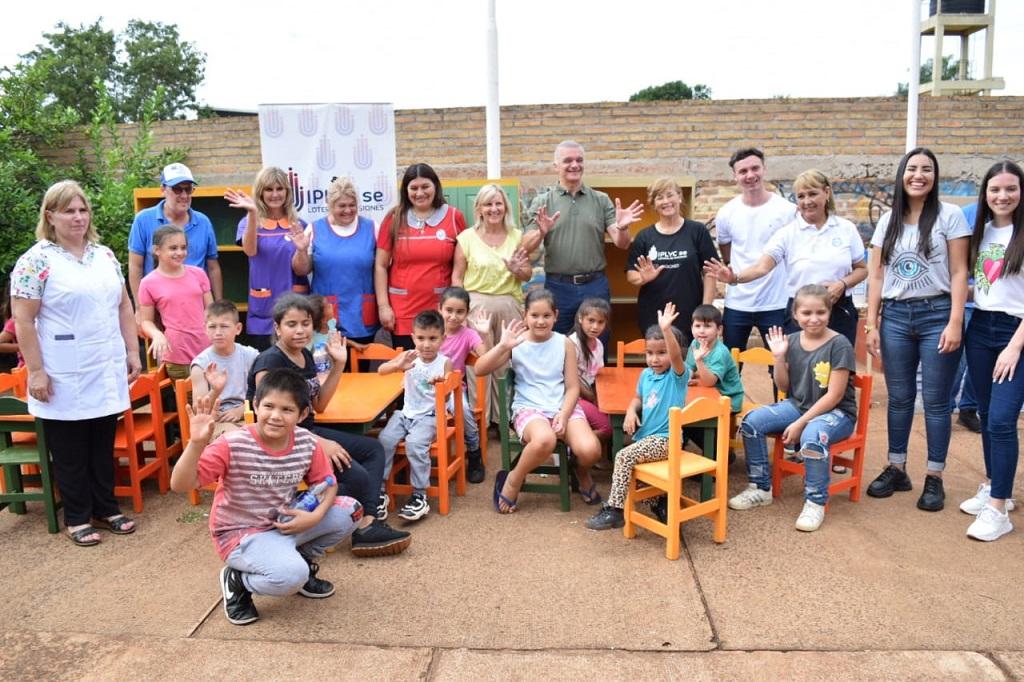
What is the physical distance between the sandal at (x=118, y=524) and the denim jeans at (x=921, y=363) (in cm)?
434

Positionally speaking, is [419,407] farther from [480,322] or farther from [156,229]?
[156,229]

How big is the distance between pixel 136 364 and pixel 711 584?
3.33m

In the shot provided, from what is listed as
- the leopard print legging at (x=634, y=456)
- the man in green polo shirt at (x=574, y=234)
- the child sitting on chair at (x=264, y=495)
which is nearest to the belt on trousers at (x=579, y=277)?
the man in green polo shirt at (x=574, y=234)

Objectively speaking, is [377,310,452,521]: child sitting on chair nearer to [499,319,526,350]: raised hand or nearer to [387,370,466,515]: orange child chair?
[387,370,466,515]: orange child chair

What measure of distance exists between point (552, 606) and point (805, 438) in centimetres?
179

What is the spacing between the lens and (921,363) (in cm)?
448

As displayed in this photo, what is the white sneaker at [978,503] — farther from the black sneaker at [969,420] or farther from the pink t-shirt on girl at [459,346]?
the pink t-shirt on girl at [459,346]

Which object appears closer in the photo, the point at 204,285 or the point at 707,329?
the point at 707,329

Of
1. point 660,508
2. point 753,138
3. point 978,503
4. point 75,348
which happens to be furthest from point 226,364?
point 753,138

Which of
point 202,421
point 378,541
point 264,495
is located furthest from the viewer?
point 378,541

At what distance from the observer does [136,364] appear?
450 cm

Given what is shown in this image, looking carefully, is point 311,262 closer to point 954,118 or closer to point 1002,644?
point 1002,644

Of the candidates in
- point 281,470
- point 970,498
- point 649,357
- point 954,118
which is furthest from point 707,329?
point 954,118

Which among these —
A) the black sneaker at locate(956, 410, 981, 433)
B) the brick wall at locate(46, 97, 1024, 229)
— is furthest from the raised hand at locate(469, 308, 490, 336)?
the brick wall at locate(46, 97, 1024, 229)
